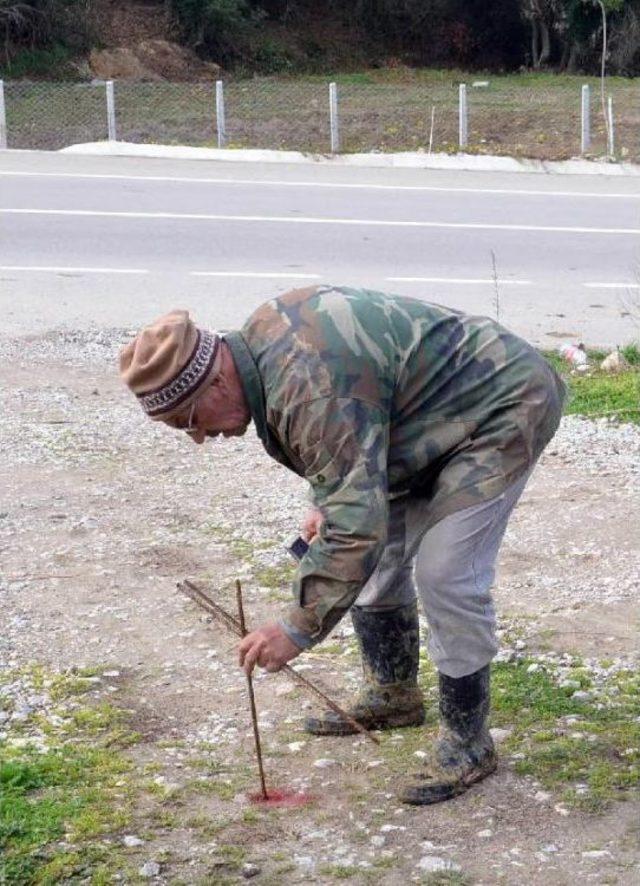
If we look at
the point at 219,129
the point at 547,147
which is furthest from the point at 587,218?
the point at 219,129

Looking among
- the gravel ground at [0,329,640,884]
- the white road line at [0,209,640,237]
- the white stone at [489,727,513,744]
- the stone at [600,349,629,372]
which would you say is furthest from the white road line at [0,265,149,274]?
the white stone at [489,727,513,744]

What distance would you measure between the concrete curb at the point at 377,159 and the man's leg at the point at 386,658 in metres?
13.8

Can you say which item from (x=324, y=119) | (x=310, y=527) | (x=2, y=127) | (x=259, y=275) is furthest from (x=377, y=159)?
(x=310, y=527)

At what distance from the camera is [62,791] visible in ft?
12.3

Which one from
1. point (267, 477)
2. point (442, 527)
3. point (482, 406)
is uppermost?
point (482, 406)

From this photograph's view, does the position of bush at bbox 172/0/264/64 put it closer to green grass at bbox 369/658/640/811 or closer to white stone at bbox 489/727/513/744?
green grass at bbox 369/658/640/811

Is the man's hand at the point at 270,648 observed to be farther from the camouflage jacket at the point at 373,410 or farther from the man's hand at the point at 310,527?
the man's hand at the point at 310,527

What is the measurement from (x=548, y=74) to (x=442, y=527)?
28.9m

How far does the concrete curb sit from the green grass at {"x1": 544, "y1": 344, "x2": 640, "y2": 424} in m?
9.55

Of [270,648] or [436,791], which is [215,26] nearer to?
[436,791]

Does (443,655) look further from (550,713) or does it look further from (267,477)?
Result: (267,477)

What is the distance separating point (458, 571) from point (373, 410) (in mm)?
611

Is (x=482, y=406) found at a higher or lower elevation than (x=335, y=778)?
higher

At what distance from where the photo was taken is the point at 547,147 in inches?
741
